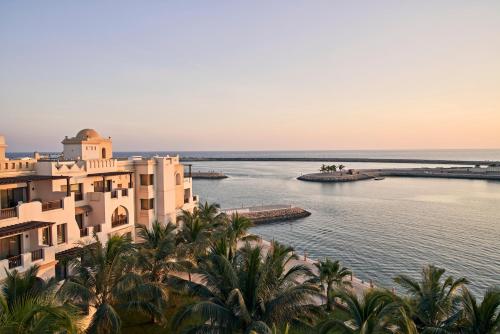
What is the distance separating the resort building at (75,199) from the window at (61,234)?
60 mm

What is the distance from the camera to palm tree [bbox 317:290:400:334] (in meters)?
11.6

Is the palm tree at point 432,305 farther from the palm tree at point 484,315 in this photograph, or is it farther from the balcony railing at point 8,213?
the balcony railing at point 8,213

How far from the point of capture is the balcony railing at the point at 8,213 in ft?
62.6

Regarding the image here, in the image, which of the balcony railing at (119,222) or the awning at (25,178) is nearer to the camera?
the awning at (25,178)

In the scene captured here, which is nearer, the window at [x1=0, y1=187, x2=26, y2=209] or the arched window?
the window at [x1=0, y1=187, x2=26, y2=209]

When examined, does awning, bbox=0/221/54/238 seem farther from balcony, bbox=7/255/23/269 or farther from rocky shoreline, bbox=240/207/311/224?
rocky shoreline, bbox=240/207/311/224

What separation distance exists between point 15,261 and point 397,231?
157ft

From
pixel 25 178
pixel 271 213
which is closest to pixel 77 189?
pixel 25 178

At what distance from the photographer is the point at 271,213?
62.2 m

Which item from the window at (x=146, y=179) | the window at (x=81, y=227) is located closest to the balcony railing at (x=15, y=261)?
the window at (x=81, y=227)

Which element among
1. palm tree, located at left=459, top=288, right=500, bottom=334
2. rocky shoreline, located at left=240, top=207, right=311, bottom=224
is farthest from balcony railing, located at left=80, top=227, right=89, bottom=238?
rocky shoreline, located at left=240, top=207, right=311, bottom=224

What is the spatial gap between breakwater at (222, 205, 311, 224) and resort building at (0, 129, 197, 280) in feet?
65.4

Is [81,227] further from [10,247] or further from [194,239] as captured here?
[194,239]

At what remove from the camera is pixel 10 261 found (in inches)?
729
